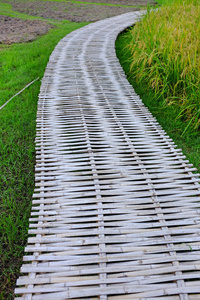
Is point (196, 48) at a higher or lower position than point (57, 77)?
higher

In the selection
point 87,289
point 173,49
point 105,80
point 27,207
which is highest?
point 173,49

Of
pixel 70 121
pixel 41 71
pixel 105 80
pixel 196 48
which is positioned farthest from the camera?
pixel 41 71

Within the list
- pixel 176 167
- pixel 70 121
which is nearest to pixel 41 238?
pixel 176 167

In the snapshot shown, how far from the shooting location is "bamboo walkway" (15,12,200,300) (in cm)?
153

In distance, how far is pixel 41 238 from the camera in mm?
1790

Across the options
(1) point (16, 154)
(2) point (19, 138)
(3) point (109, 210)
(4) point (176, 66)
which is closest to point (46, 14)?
(4) point (176, 66)

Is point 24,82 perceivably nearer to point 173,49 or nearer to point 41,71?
point 41,71

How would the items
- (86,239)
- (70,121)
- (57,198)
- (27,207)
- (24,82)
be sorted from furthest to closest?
1. (24,82)
2. (70,121)
3. (27,207)
4. (57,198)
5. (86,239)

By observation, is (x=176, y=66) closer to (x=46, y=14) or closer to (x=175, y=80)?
(x=175, y=80)

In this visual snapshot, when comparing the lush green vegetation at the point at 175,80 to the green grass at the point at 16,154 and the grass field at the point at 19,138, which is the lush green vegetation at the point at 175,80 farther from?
the green grass at the point at 16,154

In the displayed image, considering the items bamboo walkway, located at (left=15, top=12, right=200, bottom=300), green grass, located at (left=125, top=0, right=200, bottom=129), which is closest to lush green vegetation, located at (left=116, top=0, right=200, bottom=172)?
green grass, located at (left=125, top=0, right=200, bottom=129)

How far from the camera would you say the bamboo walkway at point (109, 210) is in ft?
5.03

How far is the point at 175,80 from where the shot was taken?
3988 millimetres

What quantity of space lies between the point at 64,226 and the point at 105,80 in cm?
300
